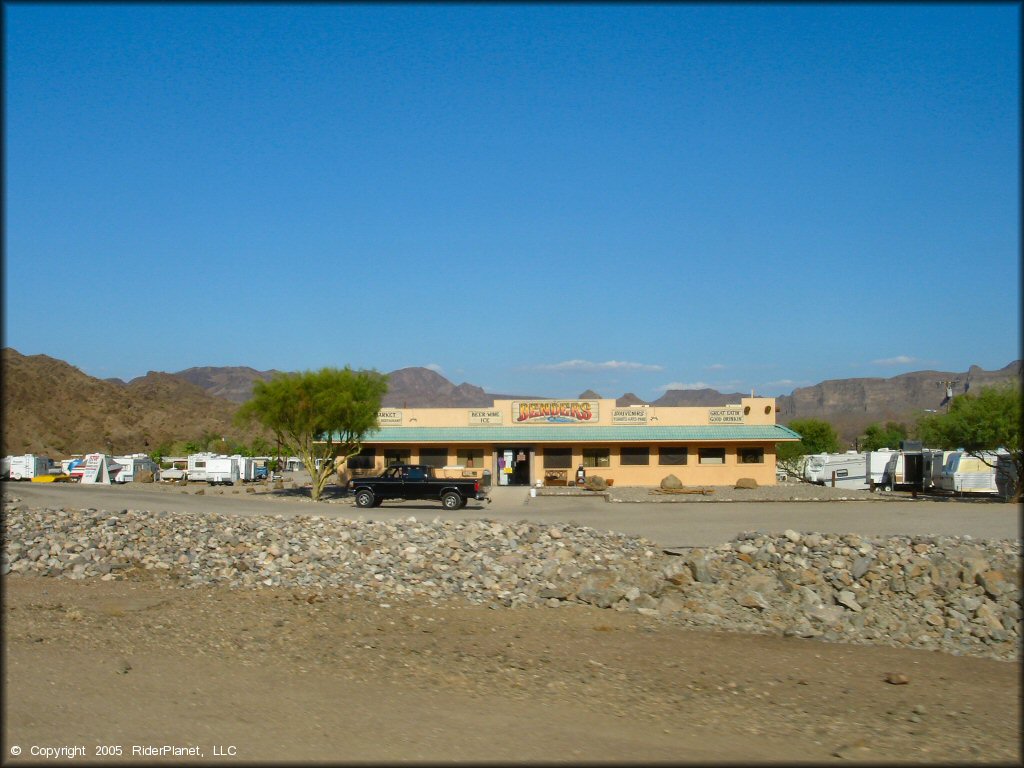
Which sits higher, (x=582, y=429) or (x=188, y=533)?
(x=582, y=429)

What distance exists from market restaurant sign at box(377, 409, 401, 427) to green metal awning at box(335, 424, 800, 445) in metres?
0.46

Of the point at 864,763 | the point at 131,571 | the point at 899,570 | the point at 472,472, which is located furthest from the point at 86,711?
the point at 472,472

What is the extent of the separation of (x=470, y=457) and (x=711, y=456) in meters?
13.8

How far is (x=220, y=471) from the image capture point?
5369 cm

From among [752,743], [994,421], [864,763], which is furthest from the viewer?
[994,421]

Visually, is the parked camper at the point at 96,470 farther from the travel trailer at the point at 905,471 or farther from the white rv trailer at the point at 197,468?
the travel trailer at the point at 905,471

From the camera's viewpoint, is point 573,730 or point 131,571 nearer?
point 573,730

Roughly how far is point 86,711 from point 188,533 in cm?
1427

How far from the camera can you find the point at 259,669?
9.88 metres

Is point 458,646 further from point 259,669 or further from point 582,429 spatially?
point 582,429

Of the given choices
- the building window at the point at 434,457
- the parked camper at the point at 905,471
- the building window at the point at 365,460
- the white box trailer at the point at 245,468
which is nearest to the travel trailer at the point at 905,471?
the parked camper at the point at 905,471

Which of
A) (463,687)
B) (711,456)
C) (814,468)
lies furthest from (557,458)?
(463,687)

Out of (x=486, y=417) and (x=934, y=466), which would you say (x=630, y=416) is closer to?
(x=486, y=417)

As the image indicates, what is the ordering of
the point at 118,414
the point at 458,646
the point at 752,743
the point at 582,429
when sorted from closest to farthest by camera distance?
the point at 752,743
the point at 458,646
the point at 582,429
the point at 118,414
